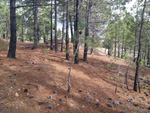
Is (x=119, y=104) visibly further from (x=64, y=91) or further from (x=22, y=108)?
(x=22, y=108)

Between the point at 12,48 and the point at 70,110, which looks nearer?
the point at 70,110

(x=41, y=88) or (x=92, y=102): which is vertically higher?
(x=41, y=88)

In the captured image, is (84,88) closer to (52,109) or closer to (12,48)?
(52,109)

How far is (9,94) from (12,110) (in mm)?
947

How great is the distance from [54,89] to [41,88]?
1.86 ft

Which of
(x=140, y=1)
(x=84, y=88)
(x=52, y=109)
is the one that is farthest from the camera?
(x=140, y=1)

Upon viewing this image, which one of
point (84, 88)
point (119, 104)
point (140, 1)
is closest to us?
point (119, 104)

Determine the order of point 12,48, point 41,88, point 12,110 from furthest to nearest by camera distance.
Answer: point 12,48 → point 41,88 → point 12,110

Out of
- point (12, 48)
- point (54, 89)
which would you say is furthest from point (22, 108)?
point (12, 48)

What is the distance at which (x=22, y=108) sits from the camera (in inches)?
142

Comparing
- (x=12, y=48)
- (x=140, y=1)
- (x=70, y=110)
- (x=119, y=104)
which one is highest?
(x=140, y=1)

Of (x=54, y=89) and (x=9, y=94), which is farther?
(x=54, y=89)

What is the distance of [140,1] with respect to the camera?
7.64m

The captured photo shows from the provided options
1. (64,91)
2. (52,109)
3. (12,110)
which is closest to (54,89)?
(64,91)
